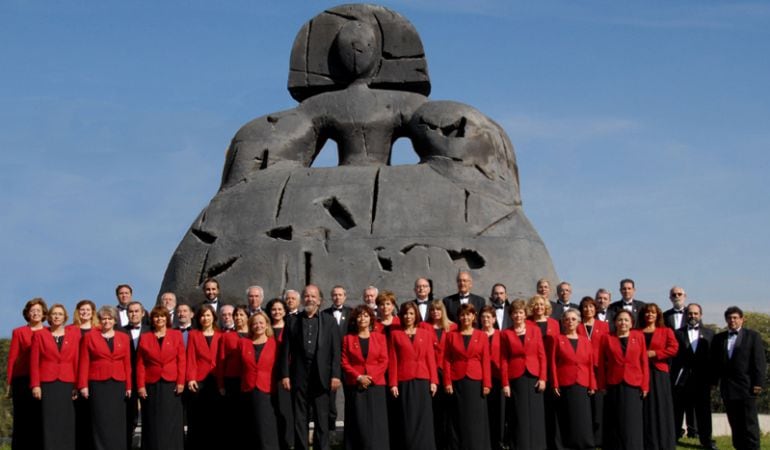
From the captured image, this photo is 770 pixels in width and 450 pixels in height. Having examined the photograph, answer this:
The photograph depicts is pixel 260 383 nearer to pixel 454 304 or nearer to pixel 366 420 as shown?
pixel 366 420

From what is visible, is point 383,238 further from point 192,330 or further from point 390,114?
point 192,330

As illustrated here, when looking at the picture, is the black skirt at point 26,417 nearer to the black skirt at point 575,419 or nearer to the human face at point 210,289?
the human face at point 210,289

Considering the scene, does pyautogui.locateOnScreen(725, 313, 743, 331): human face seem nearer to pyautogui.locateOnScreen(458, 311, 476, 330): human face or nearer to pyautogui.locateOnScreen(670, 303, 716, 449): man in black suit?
pyautogui.locateOnScreen(670, 303, 716, 449): man in black suit

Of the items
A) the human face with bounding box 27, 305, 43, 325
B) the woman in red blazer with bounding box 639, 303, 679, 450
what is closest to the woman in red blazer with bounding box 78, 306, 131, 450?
the human face with bounding box 27, 305, 43, 325

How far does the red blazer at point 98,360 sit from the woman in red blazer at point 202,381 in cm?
59

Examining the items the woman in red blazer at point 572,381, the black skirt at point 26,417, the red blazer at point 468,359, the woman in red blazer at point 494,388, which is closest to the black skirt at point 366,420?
the red blazer at point 468,359

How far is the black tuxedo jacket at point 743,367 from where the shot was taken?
11.2 meters

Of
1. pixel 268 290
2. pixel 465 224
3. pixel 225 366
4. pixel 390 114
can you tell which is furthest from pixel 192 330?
pixel 390 114

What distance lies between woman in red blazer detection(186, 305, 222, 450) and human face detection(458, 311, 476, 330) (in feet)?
6.91

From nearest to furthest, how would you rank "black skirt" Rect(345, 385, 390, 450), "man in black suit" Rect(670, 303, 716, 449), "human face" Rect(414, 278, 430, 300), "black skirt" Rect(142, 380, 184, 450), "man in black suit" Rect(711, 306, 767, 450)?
"black skirt" Rect(345, 385, 390, 450), "black skirt" Rect(142, 380, 184, 450), "human face" Rect(414, 278, 430, 300), "man in black suit" Rect(711, 306, 767, 450), "man in black suit" Rect(670, 303, 716, 449)

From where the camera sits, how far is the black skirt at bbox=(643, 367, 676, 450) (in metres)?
10.5

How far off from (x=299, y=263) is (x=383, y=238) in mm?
985

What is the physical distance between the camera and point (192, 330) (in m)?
10.3

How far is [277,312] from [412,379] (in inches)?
52.3
